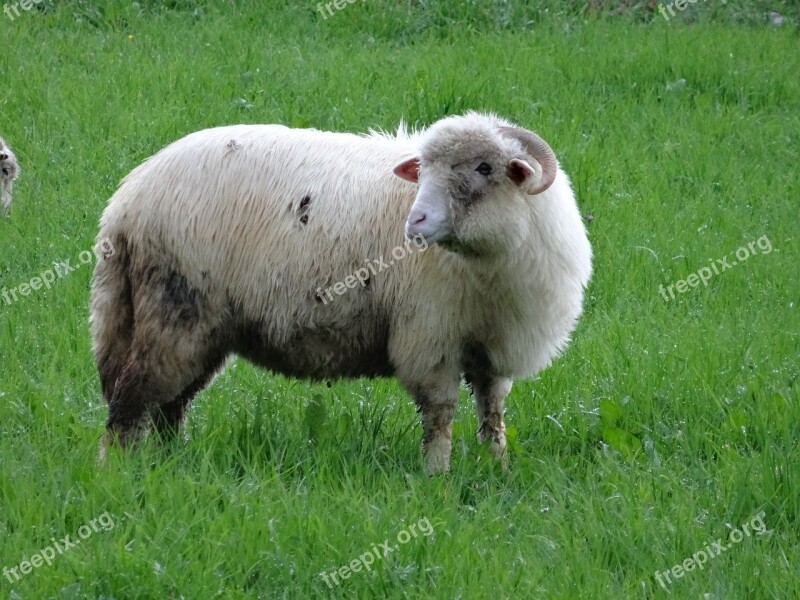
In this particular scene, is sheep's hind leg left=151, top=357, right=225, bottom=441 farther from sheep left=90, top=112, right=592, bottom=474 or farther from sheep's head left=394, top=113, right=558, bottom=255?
sheep's head left=394, top=113, right=558, bottom=255

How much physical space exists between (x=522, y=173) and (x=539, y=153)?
0.53ft

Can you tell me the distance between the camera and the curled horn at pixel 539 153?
5527 mm

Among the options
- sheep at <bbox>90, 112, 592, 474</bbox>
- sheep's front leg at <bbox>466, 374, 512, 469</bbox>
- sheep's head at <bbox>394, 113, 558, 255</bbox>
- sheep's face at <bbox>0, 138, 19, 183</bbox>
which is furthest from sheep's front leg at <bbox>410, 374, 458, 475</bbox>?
sheep's face at <bbox>0, 138, 19, 183</bbox>

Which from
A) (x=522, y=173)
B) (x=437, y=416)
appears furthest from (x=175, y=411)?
(x=522, y=173)

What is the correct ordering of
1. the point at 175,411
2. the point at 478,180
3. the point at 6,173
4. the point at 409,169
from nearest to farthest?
the point at 478,180 → the point at 409,169 → the point at 175,411 → the point at 6,173

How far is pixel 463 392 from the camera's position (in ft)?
24.1

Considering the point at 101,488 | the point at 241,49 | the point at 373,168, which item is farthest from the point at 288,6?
the point at 101,488

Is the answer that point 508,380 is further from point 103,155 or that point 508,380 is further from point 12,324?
point 103,155

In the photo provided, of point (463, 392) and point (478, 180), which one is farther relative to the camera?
point (463, 392)

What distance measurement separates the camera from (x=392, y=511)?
16.8ft

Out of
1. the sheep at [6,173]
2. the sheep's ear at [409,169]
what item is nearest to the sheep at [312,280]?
the sheep's ear at [409,169]

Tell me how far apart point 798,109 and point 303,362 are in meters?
7.43

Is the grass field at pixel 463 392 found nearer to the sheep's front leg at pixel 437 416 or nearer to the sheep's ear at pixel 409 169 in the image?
the sheep's front leg at pixel 437 416

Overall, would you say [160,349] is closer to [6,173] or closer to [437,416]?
[437,416]
